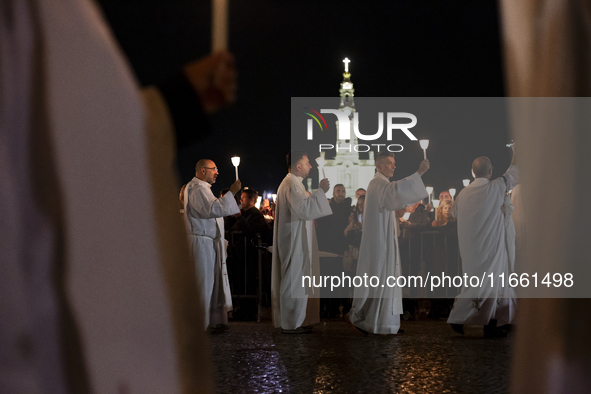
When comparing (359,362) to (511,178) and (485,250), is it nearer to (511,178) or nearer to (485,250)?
(485,250)

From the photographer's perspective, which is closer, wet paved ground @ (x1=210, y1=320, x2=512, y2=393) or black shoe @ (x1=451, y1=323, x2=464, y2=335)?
wet paved ground @ (x1=210, y1=320, x2=512, y2=393)

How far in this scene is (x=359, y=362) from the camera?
196 inches

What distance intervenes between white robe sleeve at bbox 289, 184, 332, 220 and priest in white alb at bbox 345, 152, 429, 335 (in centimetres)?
53

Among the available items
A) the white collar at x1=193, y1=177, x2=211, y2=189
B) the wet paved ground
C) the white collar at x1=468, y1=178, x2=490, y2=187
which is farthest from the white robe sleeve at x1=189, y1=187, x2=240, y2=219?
the white collar at x1=468, y1=178, x2=490, y2=187

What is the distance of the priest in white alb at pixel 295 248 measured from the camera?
7613mm

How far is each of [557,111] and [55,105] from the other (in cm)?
119

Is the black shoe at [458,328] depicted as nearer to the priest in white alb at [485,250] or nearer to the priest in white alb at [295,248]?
the priest in white alb at [485,250]

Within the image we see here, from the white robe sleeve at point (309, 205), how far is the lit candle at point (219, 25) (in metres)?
6.34

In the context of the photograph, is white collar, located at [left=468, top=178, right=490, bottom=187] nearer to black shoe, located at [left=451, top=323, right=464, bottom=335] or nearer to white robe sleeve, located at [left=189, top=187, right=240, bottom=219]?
black shoe, located at [left=451, top=323, right=464, bottom=335]

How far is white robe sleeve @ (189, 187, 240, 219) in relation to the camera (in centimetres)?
727

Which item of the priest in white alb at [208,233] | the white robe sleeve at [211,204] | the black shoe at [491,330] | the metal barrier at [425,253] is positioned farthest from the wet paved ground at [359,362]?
the metal barrier at [425,253]

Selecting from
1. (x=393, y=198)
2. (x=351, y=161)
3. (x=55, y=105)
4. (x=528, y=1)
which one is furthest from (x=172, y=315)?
(x=351, y=161)

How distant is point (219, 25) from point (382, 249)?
253 inches

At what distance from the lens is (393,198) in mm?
7395
